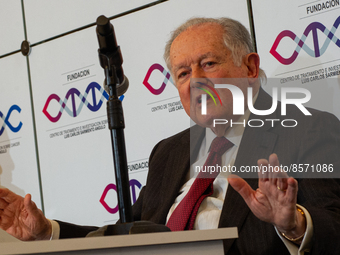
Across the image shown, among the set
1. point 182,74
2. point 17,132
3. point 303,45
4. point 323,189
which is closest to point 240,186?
point 323,189

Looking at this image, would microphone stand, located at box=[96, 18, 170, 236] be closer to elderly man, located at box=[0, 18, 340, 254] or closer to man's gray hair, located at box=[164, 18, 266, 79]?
elderly man, located at box=[0, 18, 340, 254]

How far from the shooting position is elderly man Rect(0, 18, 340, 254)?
1138 millimetres

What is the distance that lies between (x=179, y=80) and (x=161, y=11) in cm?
73

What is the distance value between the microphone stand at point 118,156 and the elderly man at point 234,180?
0.27 meters

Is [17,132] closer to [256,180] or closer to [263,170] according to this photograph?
[256,180]

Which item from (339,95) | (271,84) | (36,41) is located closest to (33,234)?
(271,84)

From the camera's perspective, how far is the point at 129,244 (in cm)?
75

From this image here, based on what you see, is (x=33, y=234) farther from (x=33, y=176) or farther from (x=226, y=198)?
(x=33, y=176)

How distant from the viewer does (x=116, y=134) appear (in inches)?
42.1

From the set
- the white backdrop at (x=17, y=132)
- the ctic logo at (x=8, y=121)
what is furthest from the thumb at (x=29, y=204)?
the ctic logo at (x=8, y=121)

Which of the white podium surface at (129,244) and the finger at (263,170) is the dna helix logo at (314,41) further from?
the white podium surface at (129,244)

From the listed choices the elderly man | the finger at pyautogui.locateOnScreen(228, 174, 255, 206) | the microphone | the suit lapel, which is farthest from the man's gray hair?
the finger at pyautogui.locateOnScreen(228, 174, 255, 206)

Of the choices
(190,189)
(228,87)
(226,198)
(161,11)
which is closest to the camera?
(226,198)

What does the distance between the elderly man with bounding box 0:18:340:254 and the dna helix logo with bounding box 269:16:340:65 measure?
0.65 ft
